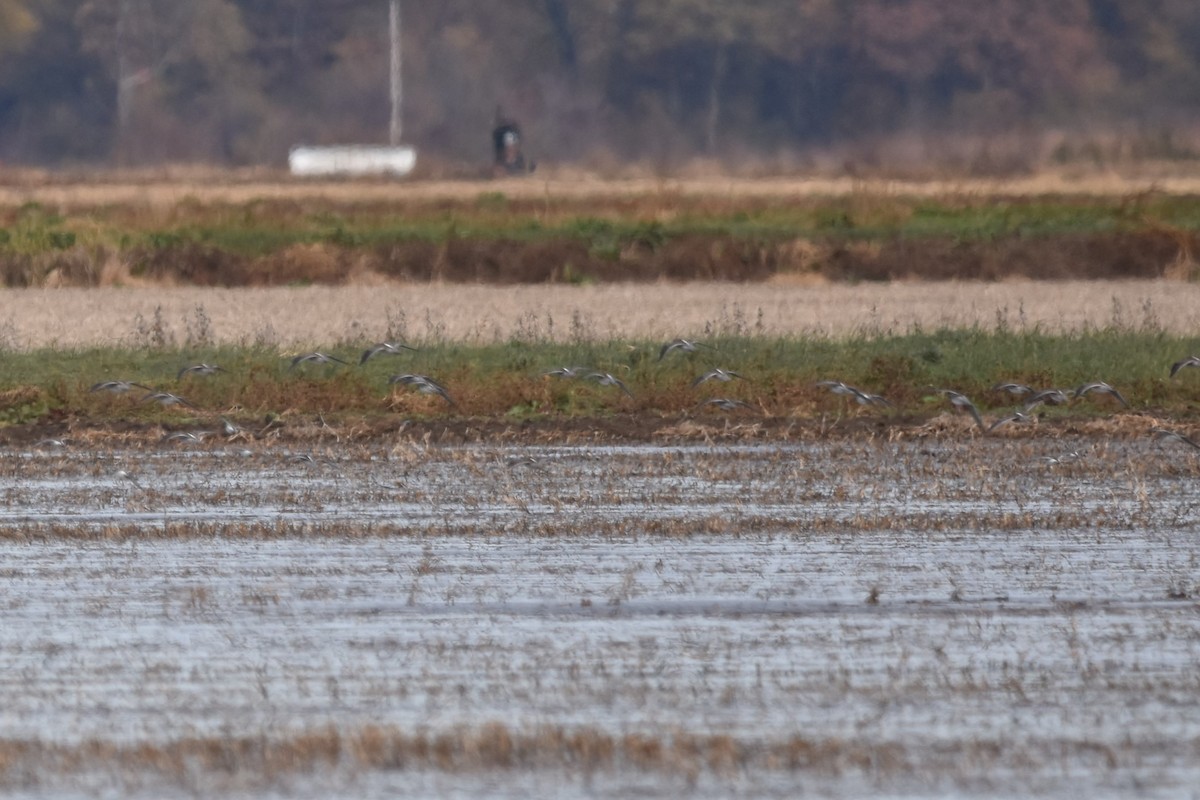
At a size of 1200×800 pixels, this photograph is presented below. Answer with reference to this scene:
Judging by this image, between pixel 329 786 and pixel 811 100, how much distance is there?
49.8 m

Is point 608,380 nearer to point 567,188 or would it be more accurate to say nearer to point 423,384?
point 423,384

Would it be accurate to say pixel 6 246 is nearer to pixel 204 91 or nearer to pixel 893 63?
pixel 893 63

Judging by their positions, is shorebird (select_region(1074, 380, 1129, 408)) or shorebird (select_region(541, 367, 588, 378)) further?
shorebird (select_region(541, 367, 588, 378))

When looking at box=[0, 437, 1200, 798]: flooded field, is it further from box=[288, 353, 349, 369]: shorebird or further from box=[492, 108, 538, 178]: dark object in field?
box=[492, 108, 538, 178]: dark object in field

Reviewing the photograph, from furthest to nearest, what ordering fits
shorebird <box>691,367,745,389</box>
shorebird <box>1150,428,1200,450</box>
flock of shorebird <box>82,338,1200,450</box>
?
shorebird <box>691,367,745,389</box>, flock of shorebird <box>82,338,1200,450</box>, shorebird <box>1150,428,1200,450</box>

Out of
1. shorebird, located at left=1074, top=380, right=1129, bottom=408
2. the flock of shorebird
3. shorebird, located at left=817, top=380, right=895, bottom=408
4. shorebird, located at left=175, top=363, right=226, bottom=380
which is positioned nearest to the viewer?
shorebird, located at left=1074, top=380, right=1129, bottom=408

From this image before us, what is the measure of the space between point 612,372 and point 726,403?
153 centimetres

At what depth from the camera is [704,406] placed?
1455 cm

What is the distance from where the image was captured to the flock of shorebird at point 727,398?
44.8 ft

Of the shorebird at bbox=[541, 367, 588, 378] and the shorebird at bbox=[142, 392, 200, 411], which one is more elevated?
the shorebird at bbox=[541, 367, 588, 378]

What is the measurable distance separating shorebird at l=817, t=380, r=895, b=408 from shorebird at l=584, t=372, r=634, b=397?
1.37m

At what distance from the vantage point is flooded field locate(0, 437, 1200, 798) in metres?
5.42

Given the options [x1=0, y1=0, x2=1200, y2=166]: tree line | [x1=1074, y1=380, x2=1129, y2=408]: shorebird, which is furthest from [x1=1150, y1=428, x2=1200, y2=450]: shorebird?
[x1=0, y1=0, x2=1200, y2=166]: tree line

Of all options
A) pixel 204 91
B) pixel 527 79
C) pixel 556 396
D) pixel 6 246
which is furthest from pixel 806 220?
pixel 204 91
